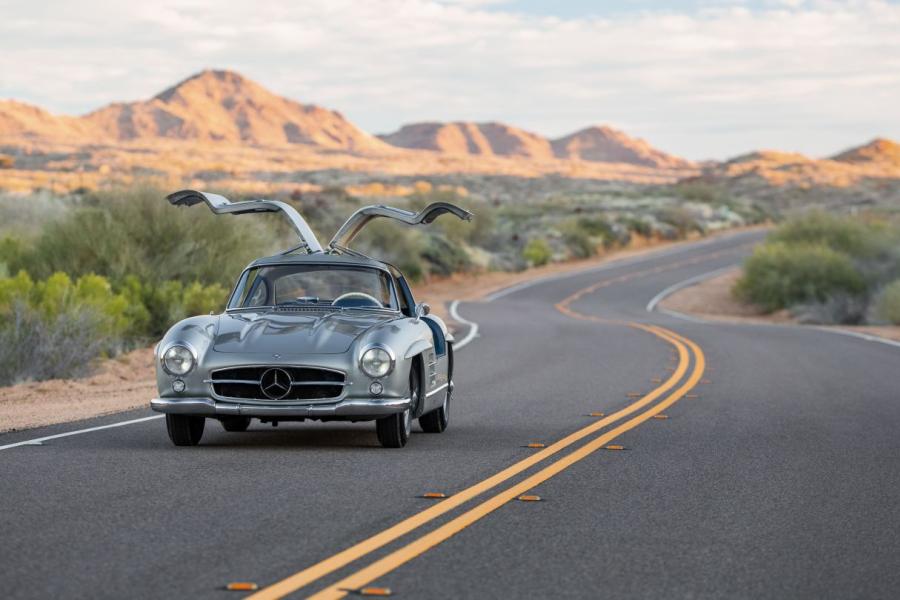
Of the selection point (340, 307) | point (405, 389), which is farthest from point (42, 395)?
point (405, 389)

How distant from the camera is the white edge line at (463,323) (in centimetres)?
2533

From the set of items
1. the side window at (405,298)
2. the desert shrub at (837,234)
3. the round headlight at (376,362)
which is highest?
the side window at (405,298)

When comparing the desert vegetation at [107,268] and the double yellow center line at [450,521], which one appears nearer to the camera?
the double yellow center line at [450,521]

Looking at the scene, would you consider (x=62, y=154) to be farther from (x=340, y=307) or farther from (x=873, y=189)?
(x=340, y=307)

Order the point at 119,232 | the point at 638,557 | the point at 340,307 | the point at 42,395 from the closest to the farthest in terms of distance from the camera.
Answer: the point at 638,557, the point at 340,307, the point at 42,395, the point at 119,232

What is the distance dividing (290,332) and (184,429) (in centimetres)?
114

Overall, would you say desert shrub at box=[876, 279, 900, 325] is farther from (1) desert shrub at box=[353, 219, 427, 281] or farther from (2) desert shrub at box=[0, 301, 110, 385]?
(2) desert shrub at box=[0, 301, 110, 385]

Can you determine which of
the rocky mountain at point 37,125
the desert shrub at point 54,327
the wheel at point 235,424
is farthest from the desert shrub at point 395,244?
the rocky mountain at point 37,125

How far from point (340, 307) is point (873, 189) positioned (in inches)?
5157

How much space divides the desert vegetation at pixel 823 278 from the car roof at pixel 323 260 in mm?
34159

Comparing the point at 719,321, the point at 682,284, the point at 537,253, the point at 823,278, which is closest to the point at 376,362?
the point at 719,321

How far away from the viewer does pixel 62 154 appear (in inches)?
5044

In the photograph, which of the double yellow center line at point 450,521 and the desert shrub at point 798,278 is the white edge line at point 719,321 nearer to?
the desert shrub at point 798,278

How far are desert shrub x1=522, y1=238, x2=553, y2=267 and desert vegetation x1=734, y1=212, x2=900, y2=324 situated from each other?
14.4 m
